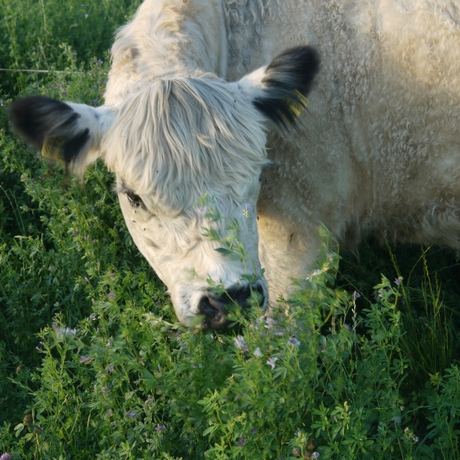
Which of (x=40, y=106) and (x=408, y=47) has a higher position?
(x=40, y=106)

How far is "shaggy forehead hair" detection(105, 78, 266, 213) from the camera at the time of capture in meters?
2.88

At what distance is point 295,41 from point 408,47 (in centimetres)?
64

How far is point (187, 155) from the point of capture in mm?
2879

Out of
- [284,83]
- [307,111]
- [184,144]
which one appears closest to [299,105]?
[284,83]

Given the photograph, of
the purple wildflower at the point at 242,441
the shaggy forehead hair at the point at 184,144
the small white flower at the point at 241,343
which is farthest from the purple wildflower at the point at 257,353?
the shaggy forehead hair at the point at 184,144

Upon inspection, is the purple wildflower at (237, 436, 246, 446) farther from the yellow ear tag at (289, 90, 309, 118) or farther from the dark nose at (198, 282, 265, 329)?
the yellow ear tag at (289, 90, 309, 118)

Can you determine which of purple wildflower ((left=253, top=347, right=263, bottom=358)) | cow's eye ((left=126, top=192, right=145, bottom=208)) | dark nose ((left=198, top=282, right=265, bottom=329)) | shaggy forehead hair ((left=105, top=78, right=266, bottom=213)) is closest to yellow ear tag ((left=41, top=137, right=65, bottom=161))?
shaggy forehead hair ((left=105, top=78, right=266, bottom=213))

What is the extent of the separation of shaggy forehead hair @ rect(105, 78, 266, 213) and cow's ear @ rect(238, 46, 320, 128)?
0.23 m

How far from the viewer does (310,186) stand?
370 centimetres

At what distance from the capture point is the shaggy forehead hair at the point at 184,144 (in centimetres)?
288

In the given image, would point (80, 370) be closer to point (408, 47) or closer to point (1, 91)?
point (408, 47)

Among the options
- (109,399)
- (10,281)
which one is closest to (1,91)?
(10,281)

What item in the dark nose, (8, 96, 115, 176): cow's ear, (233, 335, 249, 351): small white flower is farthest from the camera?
(8, 96, 115, 176): cow's ear

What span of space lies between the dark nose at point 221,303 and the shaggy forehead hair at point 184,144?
0.42m
